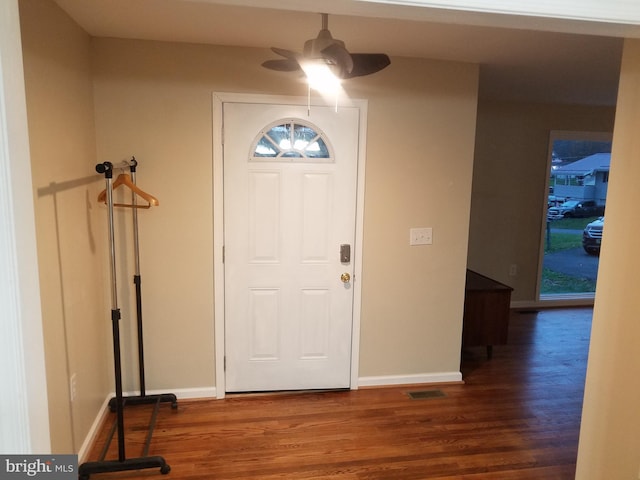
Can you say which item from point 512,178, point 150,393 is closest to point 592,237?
point 512,178

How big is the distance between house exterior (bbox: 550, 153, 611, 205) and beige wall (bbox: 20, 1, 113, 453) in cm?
507

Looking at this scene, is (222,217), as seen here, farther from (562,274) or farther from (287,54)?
(562,274)

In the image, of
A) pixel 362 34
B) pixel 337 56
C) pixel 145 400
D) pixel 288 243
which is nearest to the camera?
pixel 337 56

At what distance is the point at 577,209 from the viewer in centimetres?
595

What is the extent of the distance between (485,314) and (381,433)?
1.54m

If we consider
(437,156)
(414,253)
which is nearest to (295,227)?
(414,253)

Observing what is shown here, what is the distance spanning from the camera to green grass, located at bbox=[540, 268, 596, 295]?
19.2 feet

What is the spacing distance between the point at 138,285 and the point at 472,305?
262 cm

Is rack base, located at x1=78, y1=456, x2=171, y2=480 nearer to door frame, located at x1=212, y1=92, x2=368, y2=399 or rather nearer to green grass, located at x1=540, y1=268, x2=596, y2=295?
door frame, located at x1=212, y1=92, x2=368, y2=399

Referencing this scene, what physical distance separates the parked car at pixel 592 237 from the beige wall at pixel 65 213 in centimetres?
586

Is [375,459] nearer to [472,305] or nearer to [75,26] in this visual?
[472,305]

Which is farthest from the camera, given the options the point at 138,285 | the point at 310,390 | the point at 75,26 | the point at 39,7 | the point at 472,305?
the point at 472,305

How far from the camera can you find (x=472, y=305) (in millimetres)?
3848

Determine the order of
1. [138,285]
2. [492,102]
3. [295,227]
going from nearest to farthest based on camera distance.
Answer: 1. [138,285]
2. [295,227]
3. [492,102]
